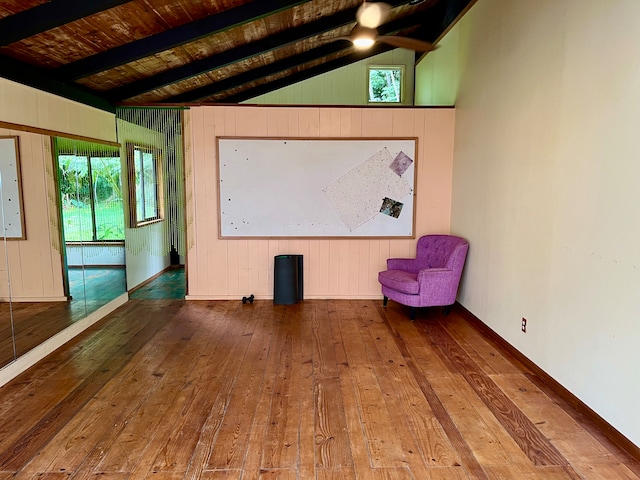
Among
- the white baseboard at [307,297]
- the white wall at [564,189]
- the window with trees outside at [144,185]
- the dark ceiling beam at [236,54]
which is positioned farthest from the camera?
the white baseboard at [307,297]

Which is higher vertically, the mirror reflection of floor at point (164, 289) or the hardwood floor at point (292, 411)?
the mirror reflection of floor at point (164, 289)

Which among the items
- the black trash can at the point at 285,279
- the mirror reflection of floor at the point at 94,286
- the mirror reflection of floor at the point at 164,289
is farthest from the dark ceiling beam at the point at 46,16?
the mirror reflection of floor at the point at 164,289

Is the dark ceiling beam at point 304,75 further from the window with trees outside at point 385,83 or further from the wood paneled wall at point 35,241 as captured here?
the wood paneled wall at point 35,241

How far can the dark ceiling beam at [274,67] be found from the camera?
6090mm

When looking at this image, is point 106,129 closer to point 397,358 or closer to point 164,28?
point 164,28

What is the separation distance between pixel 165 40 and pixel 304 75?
4.03 metres

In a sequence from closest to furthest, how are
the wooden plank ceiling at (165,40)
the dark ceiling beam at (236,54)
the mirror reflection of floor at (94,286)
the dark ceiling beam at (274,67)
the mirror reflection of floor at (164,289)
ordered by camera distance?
the wooden plank ceiling at (165,40) → the mirror reflection of floor at (94,286) → the dark ceiling beam at (236,54) → the mirror reflection of floor at (164,289) → the dark ceiling beam at (274,67)

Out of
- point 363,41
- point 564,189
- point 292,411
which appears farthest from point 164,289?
point 564,189

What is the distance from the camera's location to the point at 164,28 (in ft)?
12.7

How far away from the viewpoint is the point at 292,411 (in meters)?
2.68

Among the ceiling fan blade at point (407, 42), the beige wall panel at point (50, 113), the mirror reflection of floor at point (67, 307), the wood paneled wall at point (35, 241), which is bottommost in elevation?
the mirror reflection of floor at point (67, 307)

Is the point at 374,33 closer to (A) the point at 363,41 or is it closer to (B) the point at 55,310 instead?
(A) the point at 363,41

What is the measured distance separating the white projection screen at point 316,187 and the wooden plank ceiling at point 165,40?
1.10 m

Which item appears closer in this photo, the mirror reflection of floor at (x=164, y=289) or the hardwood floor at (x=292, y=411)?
the hardwood floor at (x=292, y=411)
